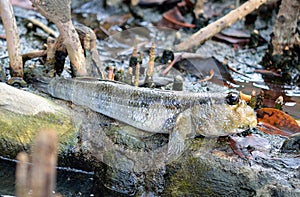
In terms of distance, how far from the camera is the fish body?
351 cm

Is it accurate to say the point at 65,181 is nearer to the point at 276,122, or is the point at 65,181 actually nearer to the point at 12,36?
the point at 12,36

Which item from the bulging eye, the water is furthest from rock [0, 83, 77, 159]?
the bulging eye

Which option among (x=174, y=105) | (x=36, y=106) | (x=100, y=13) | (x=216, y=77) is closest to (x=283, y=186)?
(x=174, y=105)

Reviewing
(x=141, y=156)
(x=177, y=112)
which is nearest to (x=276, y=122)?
(x=177, y=112)

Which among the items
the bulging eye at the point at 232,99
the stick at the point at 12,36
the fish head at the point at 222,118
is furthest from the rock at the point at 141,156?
the stick at the point at 12,36

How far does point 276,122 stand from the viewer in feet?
13.1

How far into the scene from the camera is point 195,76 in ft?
17.9

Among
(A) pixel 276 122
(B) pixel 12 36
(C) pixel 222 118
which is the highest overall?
(B) pixel 12 36

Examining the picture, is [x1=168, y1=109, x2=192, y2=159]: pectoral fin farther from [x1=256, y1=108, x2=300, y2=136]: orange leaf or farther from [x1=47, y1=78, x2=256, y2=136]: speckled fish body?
[x1=256, y1=108, x2=300, y2=136]: orange leaf

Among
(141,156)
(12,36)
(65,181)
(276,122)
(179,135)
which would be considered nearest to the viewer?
(179,135)

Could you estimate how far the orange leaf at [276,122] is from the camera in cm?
387

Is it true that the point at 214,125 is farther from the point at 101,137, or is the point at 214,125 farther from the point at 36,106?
the point at 36,106

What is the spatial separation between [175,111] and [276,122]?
886 mm

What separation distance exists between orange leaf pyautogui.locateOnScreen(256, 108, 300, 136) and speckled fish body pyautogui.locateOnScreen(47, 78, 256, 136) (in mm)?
383
